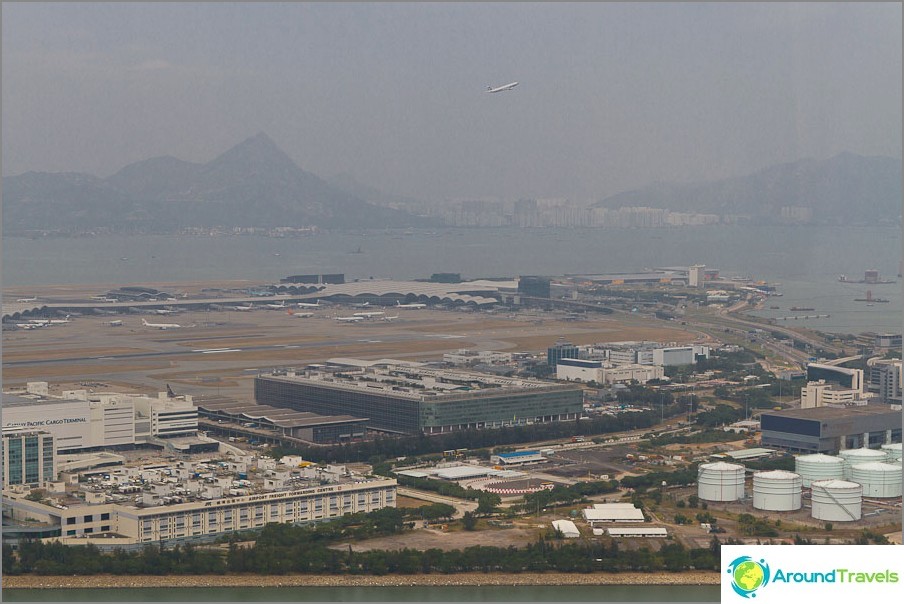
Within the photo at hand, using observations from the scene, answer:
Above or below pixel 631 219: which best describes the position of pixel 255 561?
below

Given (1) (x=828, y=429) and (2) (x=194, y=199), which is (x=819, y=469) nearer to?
(1) (x=828, y=429)

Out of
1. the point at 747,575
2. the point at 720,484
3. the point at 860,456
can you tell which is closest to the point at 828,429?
the point at 860,456

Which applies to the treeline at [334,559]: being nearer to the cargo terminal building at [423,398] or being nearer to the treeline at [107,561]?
the treeline at [107,561]

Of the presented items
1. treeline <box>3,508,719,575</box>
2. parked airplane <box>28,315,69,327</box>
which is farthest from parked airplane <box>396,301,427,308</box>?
treeline <box>3,508,719,575</box>

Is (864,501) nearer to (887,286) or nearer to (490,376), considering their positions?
(490,376)

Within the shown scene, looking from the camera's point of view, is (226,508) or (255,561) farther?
(226,508)

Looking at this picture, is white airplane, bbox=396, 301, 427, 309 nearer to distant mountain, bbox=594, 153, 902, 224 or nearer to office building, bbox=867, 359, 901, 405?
distant mountain, bbox=594, 153, 902, 224

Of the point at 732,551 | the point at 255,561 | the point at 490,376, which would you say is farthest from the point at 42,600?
the point at 490,376
